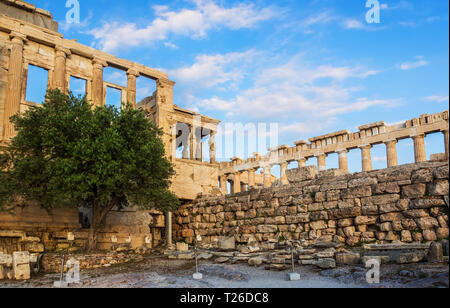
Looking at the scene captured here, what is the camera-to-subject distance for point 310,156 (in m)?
38.6

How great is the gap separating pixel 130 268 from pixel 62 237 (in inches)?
275

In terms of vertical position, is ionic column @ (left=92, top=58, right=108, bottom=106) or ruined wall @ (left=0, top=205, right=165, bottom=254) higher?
ionic column @ (left=92, top=58, right=108, bottom=106)

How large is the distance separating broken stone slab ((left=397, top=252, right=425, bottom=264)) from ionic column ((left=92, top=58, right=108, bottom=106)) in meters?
19.6

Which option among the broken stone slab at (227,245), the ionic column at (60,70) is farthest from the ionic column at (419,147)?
the ionic column at (60,70)

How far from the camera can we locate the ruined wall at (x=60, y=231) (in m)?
16.7

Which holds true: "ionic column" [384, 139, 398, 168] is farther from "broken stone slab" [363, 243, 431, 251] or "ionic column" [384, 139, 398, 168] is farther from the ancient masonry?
"broken stone slab" [363, 243, 431, 251]

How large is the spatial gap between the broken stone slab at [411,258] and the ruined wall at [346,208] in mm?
2047

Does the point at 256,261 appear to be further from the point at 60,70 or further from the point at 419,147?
the point at 419,147

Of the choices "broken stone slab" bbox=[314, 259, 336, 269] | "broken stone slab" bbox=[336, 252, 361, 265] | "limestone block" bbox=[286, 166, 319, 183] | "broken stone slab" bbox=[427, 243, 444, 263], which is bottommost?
"broken stone slab" bbox=[314, 259, 336, 269]

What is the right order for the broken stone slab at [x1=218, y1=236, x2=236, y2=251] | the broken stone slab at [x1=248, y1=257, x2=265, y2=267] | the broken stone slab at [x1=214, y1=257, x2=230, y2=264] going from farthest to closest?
the broken stone slab at [x1=218, y1=236, x2=236, y2=251] < the broken stone slab at [x1=214, y1=257, x2=230, y2=264] < the broken stone slab at [x1=248, y1=257, x2=265, y2=267]

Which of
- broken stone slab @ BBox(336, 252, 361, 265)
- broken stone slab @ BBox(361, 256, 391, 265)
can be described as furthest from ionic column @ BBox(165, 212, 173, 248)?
broken stone slab @ BBox(361, 256, 391, 265)

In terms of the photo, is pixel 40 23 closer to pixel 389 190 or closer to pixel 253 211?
pixel 253 211

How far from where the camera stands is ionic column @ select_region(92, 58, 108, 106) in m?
24.0
